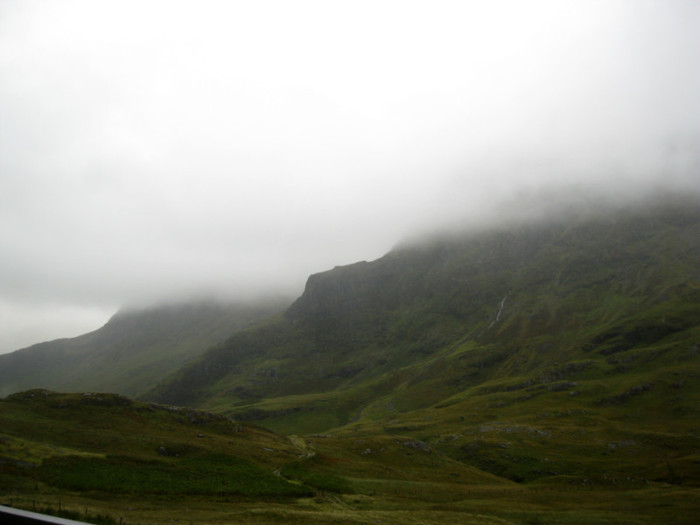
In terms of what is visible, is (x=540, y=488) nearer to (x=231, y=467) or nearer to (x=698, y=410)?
(x=231, y=467)

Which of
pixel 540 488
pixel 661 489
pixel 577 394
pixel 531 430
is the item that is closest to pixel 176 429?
pixel 540 488

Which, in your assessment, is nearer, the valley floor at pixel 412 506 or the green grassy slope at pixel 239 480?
the valley floor at pixel 412 506

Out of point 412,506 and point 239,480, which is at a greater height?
point 239,480

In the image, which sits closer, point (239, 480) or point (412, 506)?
point (412, 506)

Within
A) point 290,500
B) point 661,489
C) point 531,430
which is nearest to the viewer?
point 290,500

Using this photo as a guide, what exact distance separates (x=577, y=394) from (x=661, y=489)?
10540 cm

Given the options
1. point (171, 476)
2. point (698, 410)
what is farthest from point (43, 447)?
point (698, 410)

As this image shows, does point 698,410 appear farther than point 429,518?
Yes

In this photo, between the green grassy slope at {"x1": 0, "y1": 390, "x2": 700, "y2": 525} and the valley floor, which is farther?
the green grassy slope at {"x1": 0, "y1": 390, "x2": 700, "y2": 525}

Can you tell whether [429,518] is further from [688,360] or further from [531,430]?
[688,360]

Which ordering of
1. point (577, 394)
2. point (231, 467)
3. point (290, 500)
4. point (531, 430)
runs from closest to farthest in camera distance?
point (290, 500), point (231, 467), point (531, 430), point (577, 394)

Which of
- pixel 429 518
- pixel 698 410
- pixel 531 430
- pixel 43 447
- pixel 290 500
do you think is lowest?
pixel 698 410

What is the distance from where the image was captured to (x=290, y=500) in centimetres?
4831

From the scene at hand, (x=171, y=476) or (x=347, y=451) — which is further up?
(x=171, y=476)
